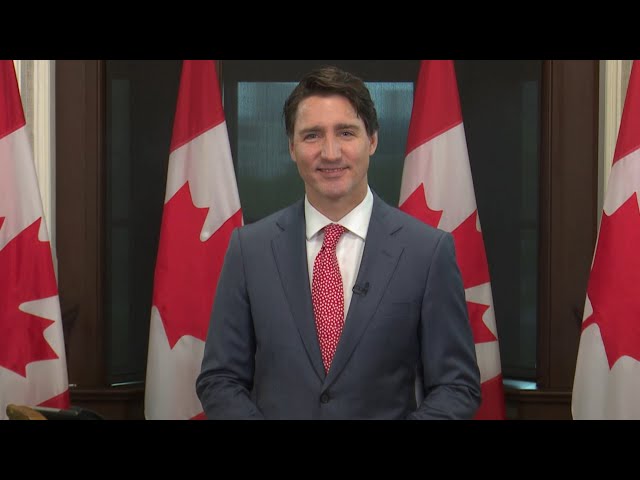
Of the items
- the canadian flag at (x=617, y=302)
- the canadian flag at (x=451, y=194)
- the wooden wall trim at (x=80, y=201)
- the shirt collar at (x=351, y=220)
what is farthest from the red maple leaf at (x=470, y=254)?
the wooden wall trim at (x=80, y=201)

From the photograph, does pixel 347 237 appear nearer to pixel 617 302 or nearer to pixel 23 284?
pixel 617 302

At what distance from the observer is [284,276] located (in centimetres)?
162

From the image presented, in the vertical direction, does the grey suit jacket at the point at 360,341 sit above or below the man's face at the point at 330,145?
below

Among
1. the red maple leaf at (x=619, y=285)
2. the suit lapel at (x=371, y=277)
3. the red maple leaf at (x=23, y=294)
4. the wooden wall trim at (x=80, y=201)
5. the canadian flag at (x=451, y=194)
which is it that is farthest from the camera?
the wooden wall trim at (x=80, y=201)

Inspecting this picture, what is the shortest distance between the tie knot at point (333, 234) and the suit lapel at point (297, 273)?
51 millimetres

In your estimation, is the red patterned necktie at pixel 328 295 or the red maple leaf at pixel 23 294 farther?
the red maple leaf at pixel 23 294

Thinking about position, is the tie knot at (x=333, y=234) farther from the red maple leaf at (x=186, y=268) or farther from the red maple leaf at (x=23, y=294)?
the red maple leaf at (x=23, y=294)

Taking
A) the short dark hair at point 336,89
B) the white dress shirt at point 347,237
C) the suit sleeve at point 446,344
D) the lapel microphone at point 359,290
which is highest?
the short dark hair at point 336,89

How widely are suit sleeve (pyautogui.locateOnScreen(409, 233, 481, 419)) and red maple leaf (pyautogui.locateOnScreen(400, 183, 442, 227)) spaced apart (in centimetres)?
103

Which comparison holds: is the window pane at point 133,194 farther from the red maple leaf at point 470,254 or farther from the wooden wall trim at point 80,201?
the red maple leaf at point 470,254

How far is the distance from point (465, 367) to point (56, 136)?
1.97m

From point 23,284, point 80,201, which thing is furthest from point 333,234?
point 80,201

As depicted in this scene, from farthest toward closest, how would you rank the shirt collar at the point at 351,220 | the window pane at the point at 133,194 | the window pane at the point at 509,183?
the window pane at the point at 509,183, the window pane at the point at 133,194, the shirt collar at the point at 351,220

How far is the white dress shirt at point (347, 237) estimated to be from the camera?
1.64 metres
